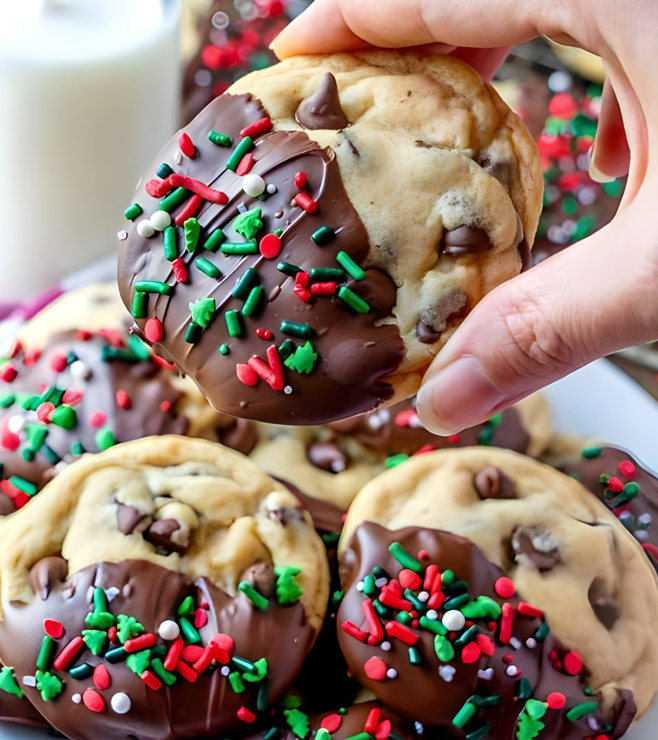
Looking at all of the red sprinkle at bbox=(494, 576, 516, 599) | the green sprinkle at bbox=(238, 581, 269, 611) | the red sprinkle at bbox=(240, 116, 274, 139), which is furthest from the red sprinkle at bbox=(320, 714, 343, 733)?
the red sprinkle at bbox=(240, 116, 274, 139)

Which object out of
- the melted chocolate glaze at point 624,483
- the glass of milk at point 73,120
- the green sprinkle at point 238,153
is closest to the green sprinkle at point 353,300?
the green sprinkle at point 238,153

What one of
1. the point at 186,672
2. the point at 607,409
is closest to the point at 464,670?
the point at 186,672

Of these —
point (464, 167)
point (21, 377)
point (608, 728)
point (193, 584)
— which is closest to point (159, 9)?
point (21, 377)

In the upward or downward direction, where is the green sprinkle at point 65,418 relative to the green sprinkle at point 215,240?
downward

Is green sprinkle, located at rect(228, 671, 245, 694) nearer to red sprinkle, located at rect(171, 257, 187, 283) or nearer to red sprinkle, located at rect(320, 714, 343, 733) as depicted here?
red sprinkle, located at rect(320, 714, 343, 733)

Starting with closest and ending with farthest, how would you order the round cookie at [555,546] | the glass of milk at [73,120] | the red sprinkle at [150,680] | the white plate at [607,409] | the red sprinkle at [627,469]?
the red sprinkle at [150,680], the round cookie at [555,546], the red sprinkle at [627,469], the white plate at [607,409], the glass of milk at [73,120]

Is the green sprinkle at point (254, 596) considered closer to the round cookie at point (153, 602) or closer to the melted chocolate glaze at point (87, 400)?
the round cookie at point (153, 602)
